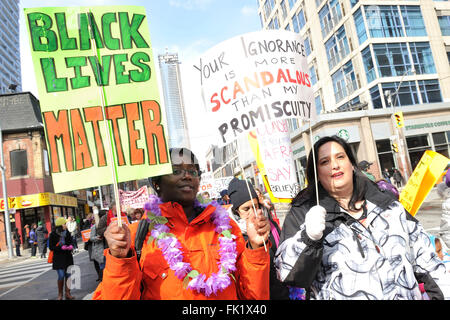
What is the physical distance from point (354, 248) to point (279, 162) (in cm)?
300

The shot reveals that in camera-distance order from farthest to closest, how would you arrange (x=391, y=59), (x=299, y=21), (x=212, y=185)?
(x=299, y=21)
(x=391, y=59)
(x=212, y=185)

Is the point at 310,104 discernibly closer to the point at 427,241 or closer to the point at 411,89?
the point at 427,241

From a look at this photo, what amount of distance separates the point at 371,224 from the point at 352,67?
94.4 feet

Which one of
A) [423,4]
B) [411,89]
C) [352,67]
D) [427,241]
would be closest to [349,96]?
[352,67]

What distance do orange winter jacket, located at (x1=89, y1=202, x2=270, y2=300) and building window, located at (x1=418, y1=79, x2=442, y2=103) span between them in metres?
29.7

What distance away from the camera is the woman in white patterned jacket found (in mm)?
1901

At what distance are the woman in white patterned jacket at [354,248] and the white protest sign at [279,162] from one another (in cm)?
247

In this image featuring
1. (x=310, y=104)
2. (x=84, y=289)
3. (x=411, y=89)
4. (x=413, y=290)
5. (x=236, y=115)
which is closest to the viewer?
(x=413, y=290)

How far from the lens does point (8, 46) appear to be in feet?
378

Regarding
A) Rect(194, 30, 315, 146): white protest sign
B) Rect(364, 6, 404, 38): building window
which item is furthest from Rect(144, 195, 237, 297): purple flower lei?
Rect(364, 6, 404, 38): building window

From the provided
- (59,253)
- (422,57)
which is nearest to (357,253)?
(59,253)

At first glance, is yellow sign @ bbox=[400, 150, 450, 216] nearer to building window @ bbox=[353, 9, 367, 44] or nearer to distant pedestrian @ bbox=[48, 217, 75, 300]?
distant pedestrian @ bbox=[48, 217, 75, 300]

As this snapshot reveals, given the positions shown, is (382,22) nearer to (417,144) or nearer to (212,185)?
(417,144)

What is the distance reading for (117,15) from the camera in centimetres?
207
